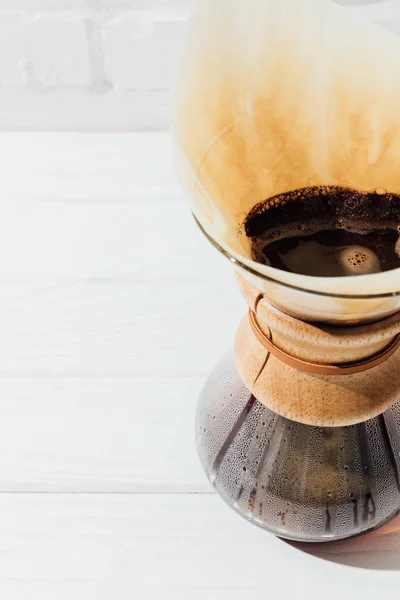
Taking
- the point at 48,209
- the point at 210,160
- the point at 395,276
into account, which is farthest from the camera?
the point at 48,209

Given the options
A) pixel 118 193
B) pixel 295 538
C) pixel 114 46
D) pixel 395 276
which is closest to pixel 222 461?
pixel 295 538

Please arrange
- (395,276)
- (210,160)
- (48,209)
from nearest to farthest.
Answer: (395,276)
(210,160)
(48,209)

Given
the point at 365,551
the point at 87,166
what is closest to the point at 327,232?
the point at 365,551

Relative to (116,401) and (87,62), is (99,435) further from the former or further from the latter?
(87,62)

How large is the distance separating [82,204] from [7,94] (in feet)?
0.49

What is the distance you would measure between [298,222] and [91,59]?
35cm

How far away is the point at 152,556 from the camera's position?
418 millimetres

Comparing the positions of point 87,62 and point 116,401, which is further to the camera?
point 87,62

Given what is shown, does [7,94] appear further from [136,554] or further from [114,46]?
[136,554]

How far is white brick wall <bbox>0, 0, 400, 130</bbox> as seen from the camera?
0.63 meters

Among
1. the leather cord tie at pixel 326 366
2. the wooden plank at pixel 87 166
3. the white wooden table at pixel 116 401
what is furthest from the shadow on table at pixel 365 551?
the wooden plank at pixel 87 166

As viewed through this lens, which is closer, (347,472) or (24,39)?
(347,472)

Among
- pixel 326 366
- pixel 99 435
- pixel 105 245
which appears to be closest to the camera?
pixel 326 366

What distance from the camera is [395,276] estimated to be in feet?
0.84
